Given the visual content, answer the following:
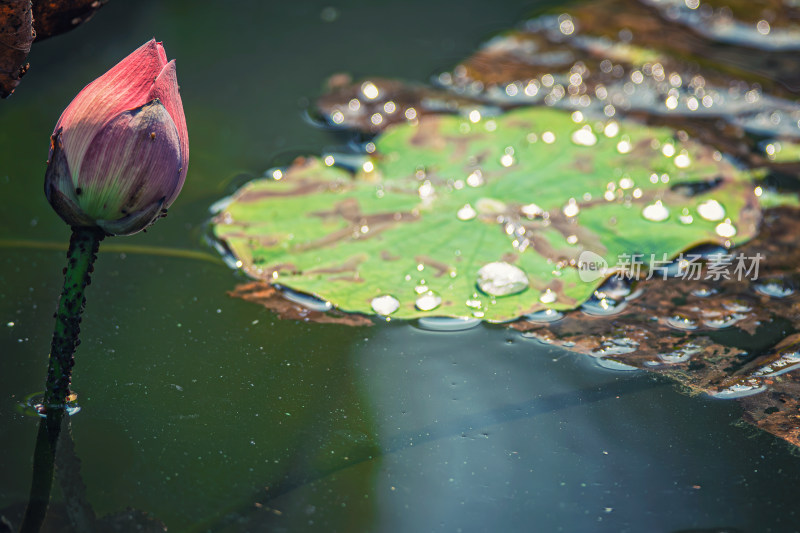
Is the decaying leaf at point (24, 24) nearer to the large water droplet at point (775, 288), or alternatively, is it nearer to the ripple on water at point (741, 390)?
the ripple on water at point (741, 390)

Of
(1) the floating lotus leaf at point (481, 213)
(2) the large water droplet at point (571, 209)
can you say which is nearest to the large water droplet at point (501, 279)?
(1) the floating lotus leaf at point (481, 213)

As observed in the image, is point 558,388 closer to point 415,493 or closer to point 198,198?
point 415,493

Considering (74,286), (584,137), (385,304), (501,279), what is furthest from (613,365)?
(74,286)

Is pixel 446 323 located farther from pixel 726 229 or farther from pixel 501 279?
pixel 726 229

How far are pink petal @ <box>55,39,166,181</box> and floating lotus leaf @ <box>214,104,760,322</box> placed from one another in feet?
2.18

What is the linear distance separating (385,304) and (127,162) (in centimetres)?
70

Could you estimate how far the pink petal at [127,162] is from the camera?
0.91m

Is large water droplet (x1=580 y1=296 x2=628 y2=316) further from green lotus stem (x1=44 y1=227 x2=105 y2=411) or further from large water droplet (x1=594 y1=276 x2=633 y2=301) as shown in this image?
green lotus stem (x1=44 y1=227 x2=105 y2=411)

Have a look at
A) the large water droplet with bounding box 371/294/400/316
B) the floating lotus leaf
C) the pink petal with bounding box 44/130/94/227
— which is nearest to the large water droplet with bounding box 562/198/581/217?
the floating lotus leaf

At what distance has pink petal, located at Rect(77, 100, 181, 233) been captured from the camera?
0.91 metres

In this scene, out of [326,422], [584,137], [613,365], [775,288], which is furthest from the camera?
[584,137]

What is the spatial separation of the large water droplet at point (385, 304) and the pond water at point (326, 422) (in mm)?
37

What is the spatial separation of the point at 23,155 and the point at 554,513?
170 cm

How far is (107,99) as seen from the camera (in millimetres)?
922
